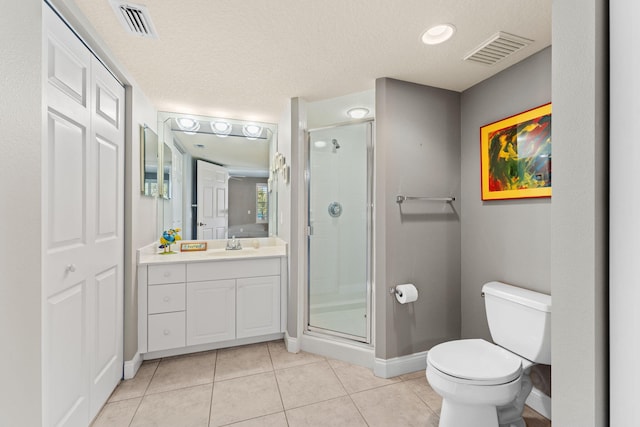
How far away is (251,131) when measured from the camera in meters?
3.04

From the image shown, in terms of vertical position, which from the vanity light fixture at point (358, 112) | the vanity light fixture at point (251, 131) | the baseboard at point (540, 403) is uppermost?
the vanity light fixture at point (358, 112)

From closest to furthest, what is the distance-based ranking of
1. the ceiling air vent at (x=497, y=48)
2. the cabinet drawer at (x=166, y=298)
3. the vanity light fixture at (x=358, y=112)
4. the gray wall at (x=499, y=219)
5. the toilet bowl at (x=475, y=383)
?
the toilet bowl at (x=475, y=383) → the ceiling air vent at (x=497, y=48) → the gray wall at (x=499, y=219) → the cabinet drawer at (x=166, y=298) → the vanity light fixture at (x=358, y=112)

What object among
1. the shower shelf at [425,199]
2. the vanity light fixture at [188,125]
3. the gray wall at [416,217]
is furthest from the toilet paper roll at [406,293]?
the vanity light fixture at [188,125]

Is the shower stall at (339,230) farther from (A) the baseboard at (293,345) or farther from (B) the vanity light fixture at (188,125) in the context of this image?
(B) the vanity light fixture at (188,125)

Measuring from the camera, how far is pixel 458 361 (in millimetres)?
1466

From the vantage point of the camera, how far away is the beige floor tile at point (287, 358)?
7.27 feet

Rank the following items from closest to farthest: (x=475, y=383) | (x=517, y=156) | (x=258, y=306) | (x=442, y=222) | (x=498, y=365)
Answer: (x=475, y=383) → (x=498, y=365) → (x=517, y=156) → (x=442, y=222) → (x=258, y=306)

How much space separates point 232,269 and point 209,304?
337 mm

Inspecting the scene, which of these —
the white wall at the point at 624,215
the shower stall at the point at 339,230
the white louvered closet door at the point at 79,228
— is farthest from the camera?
the shower stall at the point at 339,230

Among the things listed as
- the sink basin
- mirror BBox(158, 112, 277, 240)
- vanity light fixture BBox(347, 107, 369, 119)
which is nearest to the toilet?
the sink basin

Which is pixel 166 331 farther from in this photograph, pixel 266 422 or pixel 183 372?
pixel 266 422

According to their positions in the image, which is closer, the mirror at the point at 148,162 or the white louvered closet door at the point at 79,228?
the white louvered closet door at the point at 79,228

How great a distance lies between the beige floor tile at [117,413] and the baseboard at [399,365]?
1596 millimetres

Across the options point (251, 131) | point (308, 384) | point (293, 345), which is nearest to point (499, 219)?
point (308, 384)
